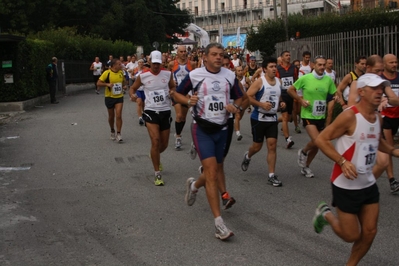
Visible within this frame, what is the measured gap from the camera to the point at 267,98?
9.66 meters

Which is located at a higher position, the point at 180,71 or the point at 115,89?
the point at 180,71

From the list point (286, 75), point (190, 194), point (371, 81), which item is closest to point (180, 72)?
point (286, 75)

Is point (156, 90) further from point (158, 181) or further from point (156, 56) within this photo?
point (158, 181)

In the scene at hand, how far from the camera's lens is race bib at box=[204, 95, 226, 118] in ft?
22.9

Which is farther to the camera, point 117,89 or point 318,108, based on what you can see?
point 117,89

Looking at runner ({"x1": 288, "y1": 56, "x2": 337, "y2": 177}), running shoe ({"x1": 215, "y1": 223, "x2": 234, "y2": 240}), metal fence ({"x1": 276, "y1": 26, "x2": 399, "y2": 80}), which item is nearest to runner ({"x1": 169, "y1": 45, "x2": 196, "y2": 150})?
runner ({"x1": 288, "y1": 56, "x2": 337, "y2": 177})

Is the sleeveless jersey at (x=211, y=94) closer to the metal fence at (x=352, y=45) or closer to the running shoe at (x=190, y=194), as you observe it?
the running shoe at (x=190, y=194)

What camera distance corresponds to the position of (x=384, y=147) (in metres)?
5.37

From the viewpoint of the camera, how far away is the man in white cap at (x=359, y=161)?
16.5 feet

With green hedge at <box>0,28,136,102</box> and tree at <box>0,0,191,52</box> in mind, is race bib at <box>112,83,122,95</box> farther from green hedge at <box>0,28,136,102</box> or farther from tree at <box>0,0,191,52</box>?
tree at <box>0,0,191,52</box>

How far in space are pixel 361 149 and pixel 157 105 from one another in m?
5.34

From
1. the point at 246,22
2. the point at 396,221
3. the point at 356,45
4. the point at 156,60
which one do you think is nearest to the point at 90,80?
the point at 356,45

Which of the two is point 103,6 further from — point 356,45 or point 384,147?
point 384,147

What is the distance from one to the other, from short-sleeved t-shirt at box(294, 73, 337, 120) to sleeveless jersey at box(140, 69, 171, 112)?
2.16 meters
